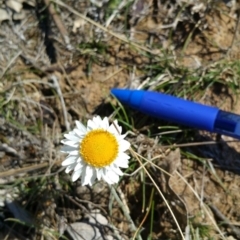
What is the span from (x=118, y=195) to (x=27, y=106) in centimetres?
48

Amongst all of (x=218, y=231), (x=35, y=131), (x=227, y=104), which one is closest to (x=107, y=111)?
(x=35, y=131)

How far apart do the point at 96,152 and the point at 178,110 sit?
1.52 ft

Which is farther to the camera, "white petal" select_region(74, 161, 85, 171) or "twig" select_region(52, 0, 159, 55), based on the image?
"twig" select_region(52, 0, 159, 55)

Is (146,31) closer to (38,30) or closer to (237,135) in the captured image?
(38,30)

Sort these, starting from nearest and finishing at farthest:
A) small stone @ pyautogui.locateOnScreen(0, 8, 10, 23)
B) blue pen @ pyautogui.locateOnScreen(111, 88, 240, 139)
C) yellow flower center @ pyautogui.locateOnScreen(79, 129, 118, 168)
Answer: yellow flower center @ pyautogui.locateOnScreen(79, 129, 118, 168) < blue pen @ pyautogui.locateOnScreen(111, 88, 240, 139) < small stone @ pyautogui.locateOnScreen(0, 8, 10, 23)

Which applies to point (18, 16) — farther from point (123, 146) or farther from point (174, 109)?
point (123, 146)

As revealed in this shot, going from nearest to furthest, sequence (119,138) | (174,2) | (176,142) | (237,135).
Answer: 1. (119,138)
2. (237,135)
3. (176,142)
4. (174,2)

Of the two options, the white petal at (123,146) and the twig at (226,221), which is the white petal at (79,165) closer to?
the white petal at (123,146)

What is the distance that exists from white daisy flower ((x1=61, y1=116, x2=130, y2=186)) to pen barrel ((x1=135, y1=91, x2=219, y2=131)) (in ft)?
1.17

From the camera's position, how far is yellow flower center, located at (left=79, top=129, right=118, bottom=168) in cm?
185

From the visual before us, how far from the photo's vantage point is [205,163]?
7.43 feet

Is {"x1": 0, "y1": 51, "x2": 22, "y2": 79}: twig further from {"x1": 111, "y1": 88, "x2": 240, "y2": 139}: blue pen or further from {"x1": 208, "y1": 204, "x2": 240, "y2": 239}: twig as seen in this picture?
{"x1": 208, "y1": 204, "x2": 240, "y2": 239}: twig

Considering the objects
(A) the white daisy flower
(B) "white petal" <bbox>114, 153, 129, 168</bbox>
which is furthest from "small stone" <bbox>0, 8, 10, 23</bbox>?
(B) "white petal" <bbox>114, 153, 129, 168</bbox>

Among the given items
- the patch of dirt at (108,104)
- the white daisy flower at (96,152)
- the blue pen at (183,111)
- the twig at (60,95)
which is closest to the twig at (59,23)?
the patch of dirt at (108,104)
